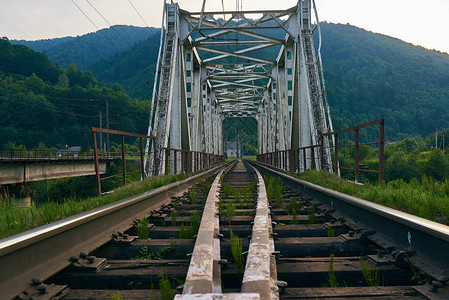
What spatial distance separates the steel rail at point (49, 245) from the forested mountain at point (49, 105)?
70.6 meters

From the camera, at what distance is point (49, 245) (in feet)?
7.18

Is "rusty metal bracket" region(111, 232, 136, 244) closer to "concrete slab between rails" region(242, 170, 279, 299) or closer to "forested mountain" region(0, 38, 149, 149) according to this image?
"concrete slab between rails" region(242, 170, 279, 299)

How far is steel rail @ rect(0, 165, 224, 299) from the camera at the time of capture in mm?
1793

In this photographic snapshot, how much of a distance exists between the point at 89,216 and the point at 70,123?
91102 millimetres

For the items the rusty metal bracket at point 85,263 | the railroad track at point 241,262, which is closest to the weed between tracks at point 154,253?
the railroad track at point 241,262

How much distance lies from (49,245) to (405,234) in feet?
8.34

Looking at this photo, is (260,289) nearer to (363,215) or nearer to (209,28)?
(363,215)

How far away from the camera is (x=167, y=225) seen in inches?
141

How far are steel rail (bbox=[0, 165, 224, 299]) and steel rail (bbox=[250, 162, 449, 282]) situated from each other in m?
2.24

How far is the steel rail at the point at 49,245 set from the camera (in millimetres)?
1793

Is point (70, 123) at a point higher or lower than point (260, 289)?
higher

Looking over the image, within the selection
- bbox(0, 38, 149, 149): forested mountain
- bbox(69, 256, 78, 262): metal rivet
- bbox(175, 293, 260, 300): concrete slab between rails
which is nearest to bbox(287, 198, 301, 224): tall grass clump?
bbox(69, 256, 78, 262): metal rivet

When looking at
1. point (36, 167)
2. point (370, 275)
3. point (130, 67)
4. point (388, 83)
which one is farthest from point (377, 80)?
point (370, 275)

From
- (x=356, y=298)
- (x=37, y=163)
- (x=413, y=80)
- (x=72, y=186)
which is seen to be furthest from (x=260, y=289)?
(x=413, y=80)
